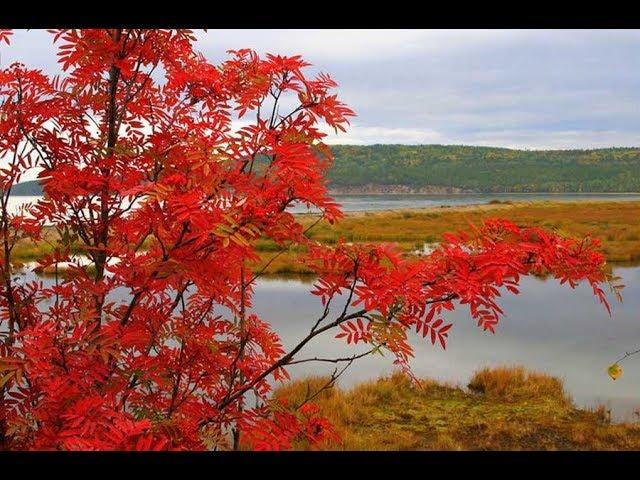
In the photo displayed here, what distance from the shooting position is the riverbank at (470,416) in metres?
6.79

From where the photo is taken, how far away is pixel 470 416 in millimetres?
7730

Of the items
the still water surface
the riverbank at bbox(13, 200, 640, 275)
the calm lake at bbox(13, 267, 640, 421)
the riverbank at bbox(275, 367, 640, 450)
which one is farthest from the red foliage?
the riverbank at bbox(13, 200, 640, 275)

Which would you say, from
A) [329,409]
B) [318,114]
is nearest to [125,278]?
[318,114]

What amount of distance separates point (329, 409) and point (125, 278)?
5655mm

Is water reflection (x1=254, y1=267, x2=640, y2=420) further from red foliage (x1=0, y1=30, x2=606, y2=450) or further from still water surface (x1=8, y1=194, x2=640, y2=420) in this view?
red foliage (x1=0, y1=30, x2=606, y2=450)

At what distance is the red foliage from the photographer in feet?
6.70

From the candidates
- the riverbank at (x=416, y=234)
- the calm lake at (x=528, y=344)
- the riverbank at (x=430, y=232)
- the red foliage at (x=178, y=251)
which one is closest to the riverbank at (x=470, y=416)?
the calm lake at (x=528, y=344)

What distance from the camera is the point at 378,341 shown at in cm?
211

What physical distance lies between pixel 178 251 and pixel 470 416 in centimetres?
648

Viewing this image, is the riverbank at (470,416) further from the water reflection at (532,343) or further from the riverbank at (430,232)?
the riverbank at (430,232)

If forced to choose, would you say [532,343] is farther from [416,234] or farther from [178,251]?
[416,234]

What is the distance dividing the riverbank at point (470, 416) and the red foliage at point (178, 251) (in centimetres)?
345

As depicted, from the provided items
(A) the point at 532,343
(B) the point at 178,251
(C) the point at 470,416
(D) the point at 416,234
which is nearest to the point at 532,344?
(A) the point at 532,343

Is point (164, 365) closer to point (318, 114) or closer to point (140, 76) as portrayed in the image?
point (318, 114)
